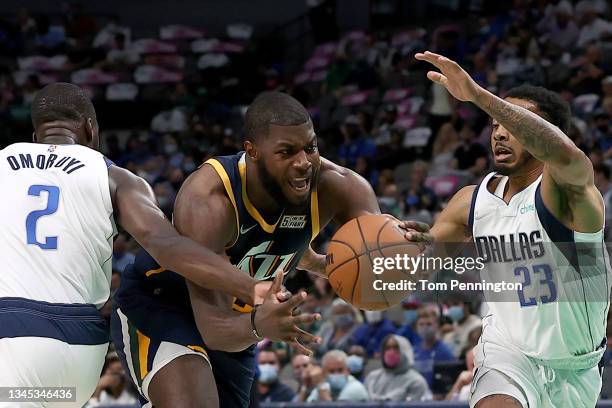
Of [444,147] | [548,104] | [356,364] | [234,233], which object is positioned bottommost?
[356,364]

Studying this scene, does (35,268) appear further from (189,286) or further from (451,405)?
(451,405)

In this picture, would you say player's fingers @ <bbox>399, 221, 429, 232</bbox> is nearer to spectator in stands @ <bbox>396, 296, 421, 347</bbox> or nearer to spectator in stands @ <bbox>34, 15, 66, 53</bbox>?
spectator in stands @ <bbox>396, 296, 421, 347</bbox>

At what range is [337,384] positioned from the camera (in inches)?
364

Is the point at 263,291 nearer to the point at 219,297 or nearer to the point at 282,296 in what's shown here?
the point at 282,296

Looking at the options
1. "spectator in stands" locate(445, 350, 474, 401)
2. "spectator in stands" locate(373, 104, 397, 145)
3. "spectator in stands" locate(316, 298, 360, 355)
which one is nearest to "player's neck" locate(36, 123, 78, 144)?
"spectator in stands" locate(445, 350, 474, 401)

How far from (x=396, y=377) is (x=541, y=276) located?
4.24m

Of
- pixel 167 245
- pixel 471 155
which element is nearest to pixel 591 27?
pixel 471 155

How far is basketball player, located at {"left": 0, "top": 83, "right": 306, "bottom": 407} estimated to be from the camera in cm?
415

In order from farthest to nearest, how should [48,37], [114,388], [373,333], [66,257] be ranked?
[48,37] < [373,333] < [114,388] < [66,257]

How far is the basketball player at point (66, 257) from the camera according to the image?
4.15m

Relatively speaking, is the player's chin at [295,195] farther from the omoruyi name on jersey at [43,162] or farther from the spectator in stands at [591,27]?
the spectator in stands at [591,27]

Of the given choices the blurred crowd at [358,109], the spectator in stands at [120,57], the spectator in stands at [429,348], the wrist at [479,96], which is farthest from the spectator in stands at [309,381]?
the spectator in stands at [120,57]

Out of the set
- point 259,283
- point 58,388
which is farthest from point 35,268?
point 259,283

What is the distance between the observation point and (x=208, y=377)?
481 cm
